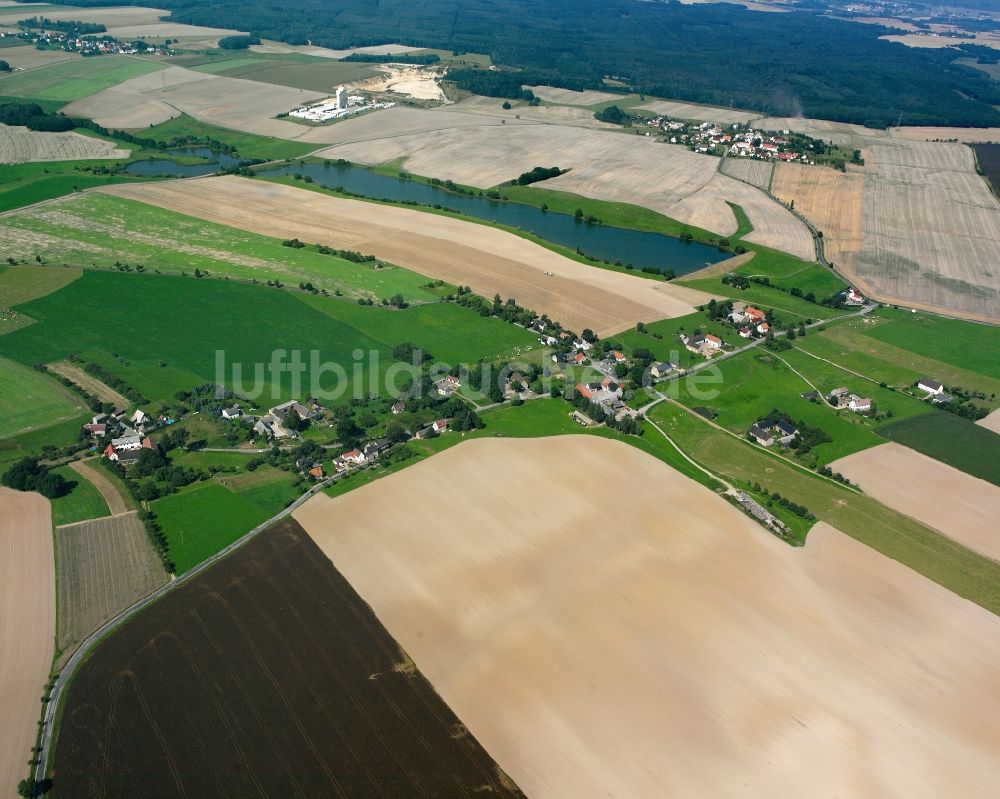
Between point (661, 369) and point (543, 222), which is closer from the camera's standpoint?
point (661, 369)

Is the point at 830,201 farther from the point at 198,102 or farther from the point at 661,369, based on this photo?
the point at 198,102

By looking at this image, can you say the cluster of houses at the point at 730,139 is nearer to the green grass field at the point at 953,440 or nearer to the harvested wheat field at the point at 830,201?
the harvested wheat field at the point at 830,201

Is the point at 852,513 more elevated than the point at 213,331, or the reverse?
the point at 852,513

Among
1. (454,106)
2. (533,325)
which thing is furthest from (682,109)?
(533,325)

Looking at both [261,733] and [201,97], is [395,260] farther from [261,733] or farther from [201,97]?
[201,97]

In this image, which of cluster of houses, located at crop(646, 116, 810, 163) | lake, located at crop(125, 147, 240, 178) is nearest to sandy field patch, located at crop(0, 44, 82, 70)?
lake, located at crop(125, 147, 240, 178)

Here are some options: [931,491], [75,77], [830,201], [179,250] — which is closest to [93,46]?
[75,77]
